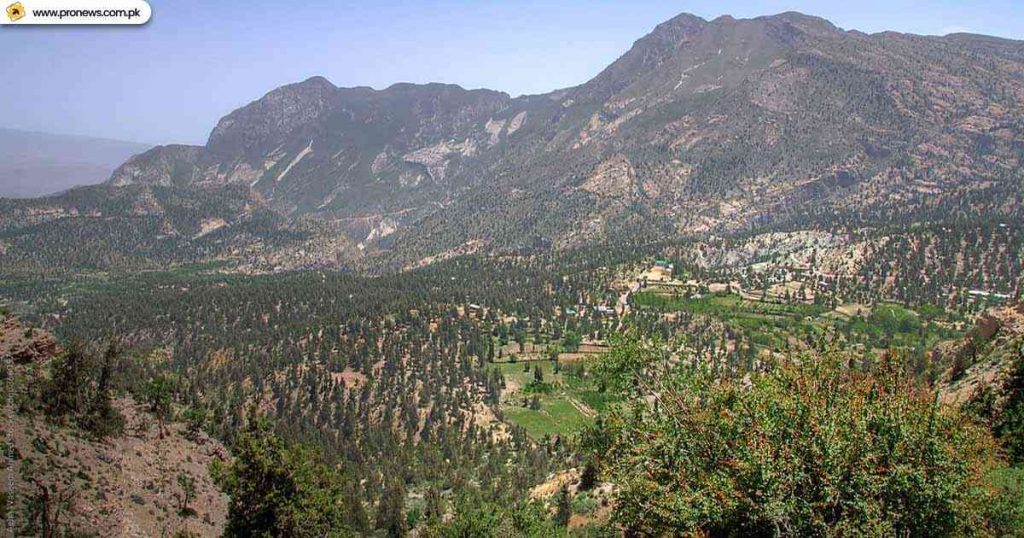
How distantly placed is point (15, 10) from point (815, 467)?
33.0 metres

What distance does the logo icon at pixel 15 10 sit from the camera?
773 inches

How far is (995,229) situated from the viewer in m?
197

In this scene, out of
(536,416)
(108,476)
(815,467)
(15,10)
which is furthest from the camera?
(536,416)

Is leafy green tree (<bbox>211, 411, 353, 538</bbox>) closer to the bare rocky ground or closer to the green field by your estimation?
the bare rocky ground

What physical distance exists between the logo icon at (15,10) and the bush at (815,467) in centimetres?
2984

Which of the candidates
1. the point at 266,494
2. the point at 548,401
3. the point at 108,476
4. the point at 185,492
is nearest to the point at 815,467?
the point at 266,494

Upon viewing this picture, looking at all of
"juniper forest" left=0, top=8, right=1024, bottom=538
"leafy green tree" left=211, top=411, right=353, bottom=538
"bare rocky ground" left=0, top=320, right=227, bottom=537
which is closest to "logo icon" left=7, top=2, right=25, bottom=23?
"juniper forest" left=0, top=8, right=1024, bottom=538

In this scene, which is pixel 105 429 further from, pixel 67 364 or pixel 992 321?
pixel 992 321

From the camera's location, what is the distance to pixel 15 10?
19734mm

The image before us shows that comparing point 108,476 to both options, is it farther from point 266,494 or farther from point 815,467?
point 815,467

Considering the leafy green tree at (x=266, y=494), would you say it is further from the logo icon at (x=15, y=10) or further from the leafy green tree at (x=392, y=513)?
the logo icon at (x=15, y=10)

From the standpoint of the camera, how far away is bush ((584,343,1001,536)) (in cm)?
2359

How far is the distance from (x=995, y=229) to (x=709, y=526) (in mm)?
226906

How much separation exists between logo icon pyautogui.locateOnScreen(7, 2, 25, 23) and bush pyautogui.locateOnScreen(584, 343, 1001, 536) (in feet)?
97.9
